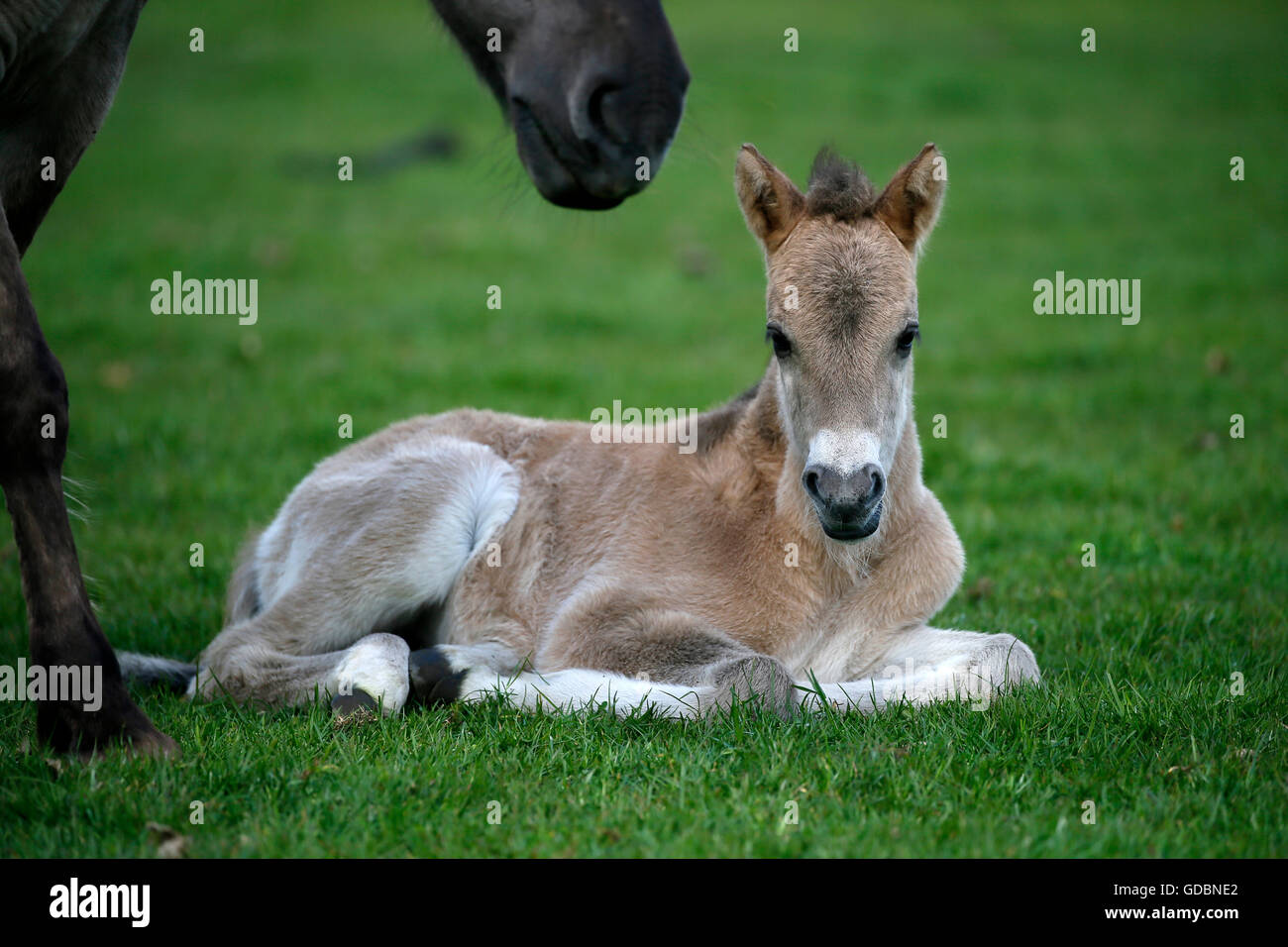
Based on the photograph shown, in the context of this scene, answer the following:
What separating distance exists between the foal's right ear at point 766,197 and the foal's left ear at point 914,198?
1.08 feet

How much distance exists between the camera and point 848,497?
14.3 ft

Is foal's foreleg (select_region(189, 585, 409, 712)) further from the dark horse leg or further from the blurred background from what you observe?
the blurred background

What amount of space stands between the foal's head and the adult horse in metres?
1.13

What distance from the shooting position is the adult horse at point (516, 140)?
3.75 metres

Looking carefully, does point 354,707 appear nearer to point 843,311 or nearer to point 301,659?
point 301,659

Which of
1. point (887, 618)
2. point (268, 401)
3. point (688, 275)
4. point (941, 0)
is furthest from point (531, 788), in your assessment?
point (941, 0)

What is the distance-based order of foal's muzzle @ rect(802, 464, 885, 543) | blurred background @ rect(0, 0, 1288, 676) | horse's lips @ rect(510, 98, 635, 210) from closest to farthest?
1. horse's lips @ rect(510, 98, 635, 210)
2. foal's muzzle @ rect(802, 464, 885, 543)
3. blurred background @ rect(0, 0, 1288, 676)

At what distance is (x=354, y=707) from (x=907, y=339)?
95.2 inches

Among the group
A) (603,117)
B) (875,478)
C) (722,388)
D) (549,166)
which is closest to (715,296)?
(722,388)

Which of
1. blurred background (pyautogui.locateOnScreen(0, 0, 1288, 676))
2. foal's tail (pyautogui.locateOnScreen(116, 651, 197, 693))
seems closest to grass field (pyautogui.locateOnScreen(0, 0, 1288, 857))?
blurred background (pyautogui.locateOnScreen(0, 0, 1288, 676))

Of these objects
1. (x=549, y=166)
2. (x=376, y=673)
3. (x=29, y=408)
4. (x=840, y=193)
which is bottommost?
(x=376, y=673)

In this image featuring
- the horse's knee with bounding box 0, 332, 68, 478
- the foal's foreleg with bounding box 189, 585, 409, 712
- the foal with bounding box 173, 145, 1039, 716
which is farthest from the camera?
the foal's foreleg with bounding box 189, 585, 409, 712

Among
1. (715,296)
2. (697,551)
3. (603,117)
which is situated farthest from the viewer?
(715,296)

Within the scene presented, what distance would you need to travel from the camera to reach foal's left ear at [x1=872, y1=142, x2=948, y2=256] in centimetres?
495
